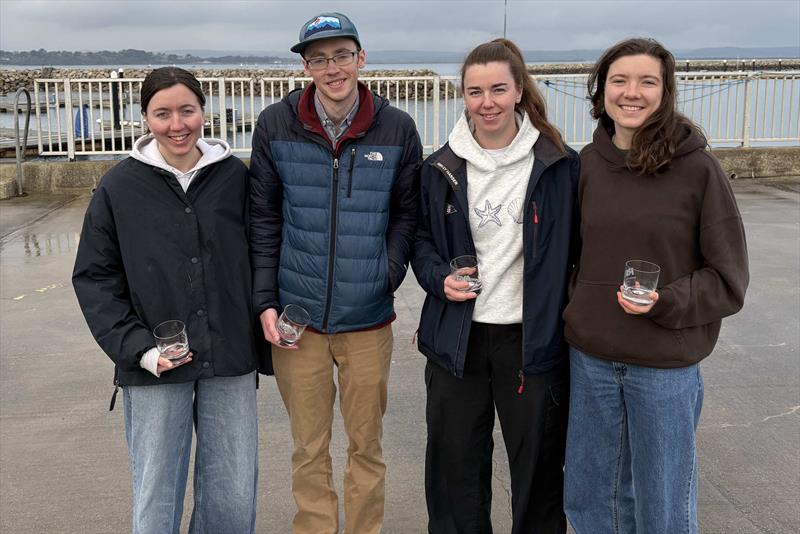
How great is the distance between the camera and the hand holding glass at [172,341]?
2.61 m

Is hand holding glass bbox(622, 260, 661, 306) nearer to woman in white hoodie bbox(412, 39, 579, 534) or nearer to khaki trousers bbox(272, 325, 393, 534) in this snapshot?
woman in white hoodie bbox(412, 39, 579, 534)

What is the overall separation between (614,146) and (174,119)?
149cm

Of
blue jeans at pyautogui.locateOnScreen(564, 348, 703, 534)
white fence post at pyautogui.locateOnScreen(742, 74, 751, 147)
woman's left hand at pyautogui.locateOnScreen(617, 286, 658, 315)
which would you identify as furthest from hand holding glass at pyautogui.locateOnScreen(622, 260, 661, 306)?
white fence post at pyautogui.locateOnScreen(742, 74, 751, 147)

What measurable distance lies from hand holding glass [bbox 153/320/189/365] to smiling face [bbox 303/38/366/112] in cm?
99

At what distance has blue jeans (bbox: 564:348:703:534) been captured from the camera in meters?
2.63

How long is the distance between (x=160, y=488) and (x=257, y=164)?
122 cm

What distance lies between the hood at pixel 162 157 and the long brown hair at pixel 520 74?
92 cm

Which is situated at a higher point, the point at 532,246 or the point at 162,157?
the point at 162,157

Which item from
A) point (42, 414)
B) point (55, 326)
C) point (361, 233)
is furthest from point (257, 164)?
point (55, 326)

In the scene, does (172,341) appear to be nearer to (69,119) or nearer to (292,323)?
(292,323)

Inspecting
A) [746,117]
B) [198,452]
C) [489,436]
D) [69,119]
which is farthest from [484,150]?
Result: [746,117]

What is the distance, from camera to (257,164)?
3.05 metres

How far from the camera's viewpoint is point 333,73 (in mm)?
2936

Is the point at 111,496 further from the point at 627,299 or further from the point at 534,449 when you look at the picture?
the point at 627,299
